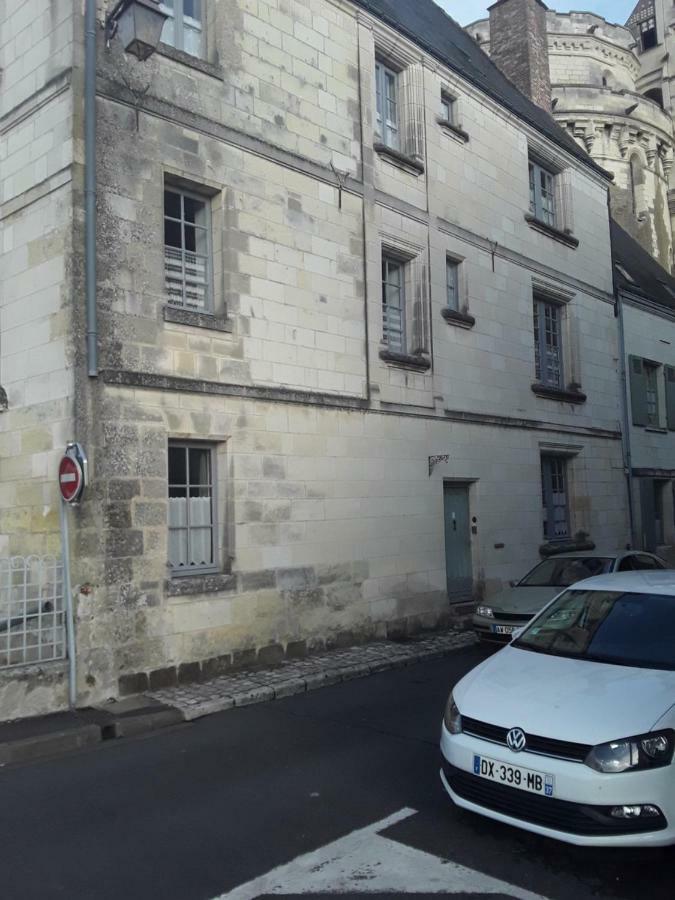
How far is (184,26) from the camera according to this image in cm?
980

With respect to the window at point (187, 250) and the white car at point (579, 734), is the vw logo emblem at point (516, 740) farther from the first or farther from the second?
the window at point (187, 250)

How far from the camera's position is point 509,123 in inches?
618

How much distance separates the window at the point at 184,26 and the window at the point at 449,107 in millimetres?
5530

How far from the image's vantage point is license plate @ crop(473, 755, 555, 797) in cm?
412

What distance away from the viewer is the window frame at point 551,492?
16.1 meters

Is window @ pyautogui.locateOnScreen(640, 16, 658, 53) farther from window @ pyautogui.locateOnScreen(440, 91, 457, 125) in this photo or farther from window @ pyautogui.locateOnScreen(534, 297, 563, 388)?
window @ pyautogui.locateOnScreen(440, 91, 457, 125)

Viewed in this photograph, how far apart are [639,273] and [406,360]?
502 inches

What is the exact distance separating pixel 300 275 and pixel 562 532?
8825 mm

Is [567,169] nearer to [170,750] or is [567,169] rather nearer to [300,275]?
[300,275]

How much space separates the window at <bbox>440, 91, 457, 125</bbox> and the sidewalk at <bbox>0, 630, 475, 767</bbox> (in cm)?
936

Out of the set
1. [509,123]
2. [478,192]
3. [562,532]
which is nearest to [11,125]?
[478,192]

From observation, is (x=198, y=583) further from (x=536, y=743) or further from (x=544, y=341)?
(x=544, y=341)

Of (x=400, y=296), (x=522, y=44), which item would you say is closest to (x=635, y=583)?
(x=400, y=296)

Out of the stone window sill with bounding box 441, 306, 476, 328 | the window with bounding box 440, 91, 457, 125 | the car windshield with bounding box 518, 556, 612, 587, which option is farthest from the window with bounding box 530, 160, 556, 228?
the car windshield with bounding box 518, 556, 612, 587
